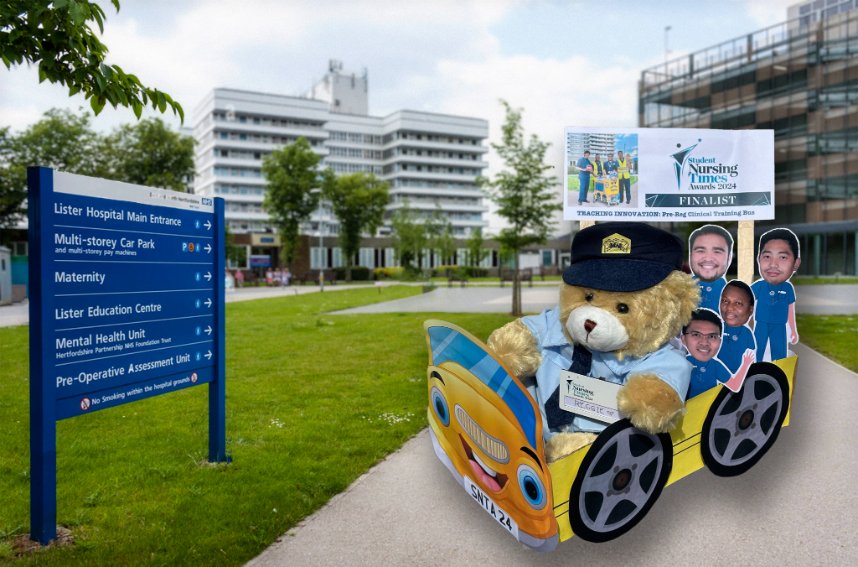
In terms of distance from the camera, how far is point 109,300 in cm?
360

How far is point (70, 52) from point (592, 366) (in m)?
3.48

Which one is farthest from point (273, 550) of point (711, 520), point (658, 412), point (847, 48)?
point (847, 48)

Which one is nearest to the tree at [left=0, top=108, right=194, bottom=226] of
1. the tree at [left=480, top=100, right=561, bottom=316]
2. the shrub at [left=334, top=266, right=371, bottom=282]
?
the shrub at [left=334, top=266, right=371, bottom=282]

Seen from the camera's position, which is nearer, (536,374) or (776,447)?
(536,374)

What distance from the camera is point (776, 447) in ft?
15.8

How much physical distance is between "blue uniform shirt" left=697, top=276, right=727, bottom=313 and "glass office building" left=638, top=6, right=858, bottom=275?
3146cm

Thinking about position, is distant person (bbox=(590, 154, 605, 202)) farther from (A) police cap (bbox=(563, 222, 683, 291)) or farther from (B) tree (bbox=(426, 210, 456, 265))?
(B) tree (bbox=(426, 210, 456, 265))

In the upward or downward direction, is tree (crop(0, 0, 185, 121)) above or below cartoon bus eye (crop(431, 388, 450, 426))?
above

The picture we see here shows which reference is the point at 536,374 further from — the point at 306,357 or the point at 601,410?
the point at 306,357

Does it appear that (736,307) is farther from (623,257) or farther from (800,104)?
(800,104)

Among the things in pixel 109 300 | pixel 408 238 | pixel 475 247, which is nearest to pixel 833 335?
pixel 109 300

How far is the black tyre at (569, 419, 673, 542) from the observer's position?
3.03 metres

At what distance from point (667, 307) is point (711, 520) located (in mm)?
1270

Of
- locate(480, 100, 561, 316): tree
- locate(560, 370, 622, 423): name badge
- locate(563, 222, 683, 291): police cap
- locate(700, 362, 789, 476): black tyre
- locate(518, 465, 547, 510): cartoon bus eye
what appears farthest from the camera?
locate(480, 100, 561, 316): tree
